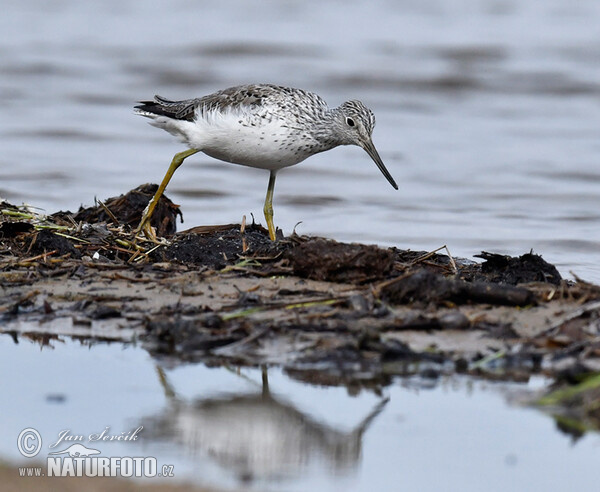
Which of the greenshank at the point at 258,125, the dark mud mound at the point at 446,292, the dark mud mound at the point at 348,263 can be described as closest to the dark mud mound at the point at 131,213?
the greenshank at the point at 258,125

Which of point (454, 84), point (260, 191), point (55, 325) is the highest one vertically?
point (454, 84)

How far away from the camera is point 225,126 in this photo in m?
8.03

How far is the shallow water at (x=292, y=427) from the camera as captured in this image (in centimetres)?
414

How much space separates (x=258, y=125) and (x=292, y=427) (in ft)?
12.5

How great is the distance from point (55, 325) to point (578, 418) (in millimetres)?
2996

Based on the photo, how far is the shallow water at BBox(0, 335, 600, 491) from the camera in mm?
4145

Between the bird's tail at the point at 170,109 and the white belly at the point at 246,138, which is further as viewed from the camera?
the bird's tail at the point at 170,109

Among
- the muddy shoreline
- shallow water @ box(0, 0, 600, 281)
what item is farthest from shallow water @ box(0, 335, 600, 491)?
shallow water @ box(0, 0, 600, 281)

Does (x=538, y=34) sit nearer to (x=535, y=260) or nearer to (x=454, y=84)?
(x=454, y=84)

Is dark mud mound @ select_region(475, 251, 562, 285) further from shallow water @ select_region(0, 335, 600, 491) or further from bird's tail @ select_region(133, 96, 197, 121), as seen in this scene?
bird's tail @ select_region(133, 96, 197, 121)

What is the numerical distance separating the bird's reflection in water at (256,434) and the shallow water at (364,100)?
183 inches

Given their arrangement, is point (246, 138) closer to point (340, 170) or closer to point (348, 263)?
point (348, 263)

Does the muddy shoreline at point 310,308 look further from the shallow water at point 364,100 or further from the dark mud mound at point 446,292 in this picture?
the shallow water at point 364,100

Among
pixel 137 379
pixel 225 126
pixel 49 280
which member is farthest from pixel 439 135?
pixel 137 379
